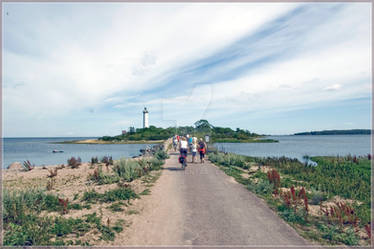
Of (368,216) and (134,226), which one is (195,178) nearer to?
(134,226)

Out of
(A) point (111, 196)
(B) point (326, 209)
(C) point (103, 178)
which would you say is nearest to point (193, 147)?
(C) point (103, 178)

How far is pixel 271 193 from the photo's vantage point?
9.08 m

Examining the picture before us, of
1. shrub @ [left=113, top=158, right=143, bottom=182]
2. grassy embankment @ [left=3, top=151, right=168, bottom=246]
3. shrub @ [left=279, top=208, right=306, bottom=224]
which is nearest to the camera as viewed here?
grassy embankment @ [left=3, top=151, right=168, bottom=246]

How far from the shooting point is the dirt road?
5.02m

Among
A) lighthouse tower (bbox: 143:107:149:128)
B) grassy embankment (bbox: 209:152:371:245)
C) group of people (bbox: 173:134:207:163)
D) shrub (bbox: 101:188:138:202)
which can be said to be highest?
lighthouse tower (bbox: 143:107:149:128)

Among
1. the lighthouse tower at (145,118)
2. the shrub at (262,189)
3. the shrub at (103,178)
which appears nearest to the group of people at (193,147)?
the shrub at (103,178)

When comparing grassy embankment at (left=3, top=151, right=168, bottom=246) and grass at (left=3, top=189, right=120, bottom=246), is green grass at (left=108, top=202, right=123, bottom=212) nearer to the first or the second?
grassy embankment at (left=3, top=151, right=168, bottom=246)

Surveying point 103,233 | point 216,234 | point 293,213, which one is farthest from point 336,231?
point 103,233

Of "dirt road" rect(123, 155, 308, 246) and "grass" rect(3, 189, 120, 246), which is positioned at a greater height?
"grass" rect(3, 189, 120, 246)

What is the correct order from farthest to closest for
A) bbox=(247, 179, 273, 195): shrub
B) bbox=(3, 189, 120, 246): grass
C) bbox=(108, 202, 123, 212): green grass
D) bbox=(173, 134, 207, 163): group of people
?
1. bbox=(173, 134, 207, 163): group of people
2. bbox=(247, 179, 273, 195): shrub
3. bbox=(108, 202, 123, 212): green grass
4. bbox=(3, 189, 120, 246): grass

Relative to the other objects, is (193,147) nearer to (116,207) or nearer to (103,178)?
(103,178)

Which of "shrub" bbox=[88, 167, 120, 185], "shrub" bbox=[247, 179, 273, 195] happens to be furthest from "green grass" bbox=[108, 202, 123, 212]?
"shrub" bbox=[247, 179, 273, 195]

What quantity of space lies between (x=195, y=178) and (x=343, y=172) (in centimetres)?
1099

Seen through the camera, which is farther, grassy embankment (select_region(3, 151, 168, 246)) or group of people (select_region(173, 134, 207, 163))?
group of people (select_region(173, 134, 207, 163))
